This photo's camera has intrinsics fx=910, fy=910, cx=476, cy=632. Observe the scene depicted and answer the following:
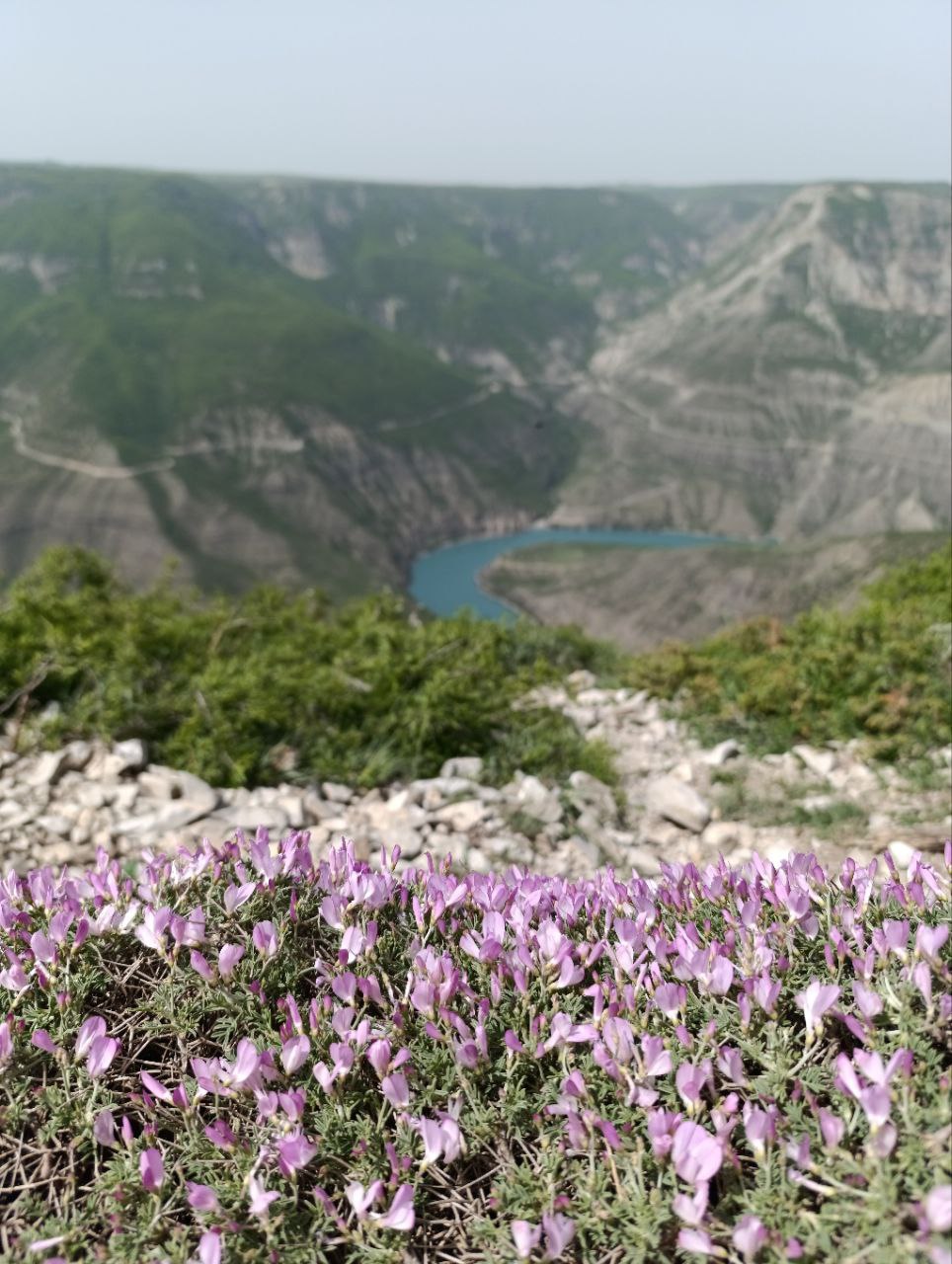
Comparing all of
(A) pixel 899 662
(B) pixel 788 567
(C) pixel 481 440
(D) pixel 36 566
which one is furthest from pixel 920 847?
(C) pixel 481 440

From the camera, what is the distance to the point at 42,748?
6.27 m

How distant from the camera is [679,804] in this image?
673cm

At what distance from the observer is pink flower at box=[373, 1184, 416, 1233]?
195cm

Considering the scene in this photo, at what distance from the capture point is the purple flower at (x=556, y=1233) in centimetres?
186

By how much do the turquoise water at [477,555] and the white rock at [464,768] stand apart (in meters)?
122

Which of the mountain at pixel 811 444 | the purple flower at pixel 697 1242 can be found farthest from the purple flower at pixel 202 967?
the mountain at pixel 811 444

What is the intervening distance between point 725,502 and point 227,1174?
179048mm

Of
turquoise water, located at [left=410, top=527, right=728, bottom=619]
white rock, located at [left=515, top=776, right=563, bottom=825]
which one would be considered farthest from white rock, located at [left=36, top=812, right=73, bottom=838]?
turquoise water, located at [left=410, top=527, right=728, bottom=619]

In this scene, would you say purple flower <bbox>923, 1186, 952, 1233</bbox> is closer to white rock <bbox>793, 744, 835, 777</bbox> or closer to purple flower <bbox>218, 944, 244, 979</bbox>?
purple flower <bbox>218, 944, 244, 979</bbox>

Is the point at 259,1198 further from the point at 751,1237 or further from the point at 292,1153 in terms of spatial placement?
the point at 751,1237

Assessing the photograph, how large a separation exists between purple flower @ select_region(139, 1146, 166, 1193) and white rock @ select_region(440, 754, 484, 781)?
481cm

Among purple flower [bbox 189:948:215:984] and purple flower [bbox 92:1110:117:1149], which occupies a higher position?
purple flower [bbox 189:948:215:984]

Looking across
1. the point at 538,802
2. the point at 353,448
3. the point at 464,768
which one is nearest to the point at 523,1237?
the point at 538,802

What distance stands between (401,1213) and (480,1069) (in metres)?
0.46
